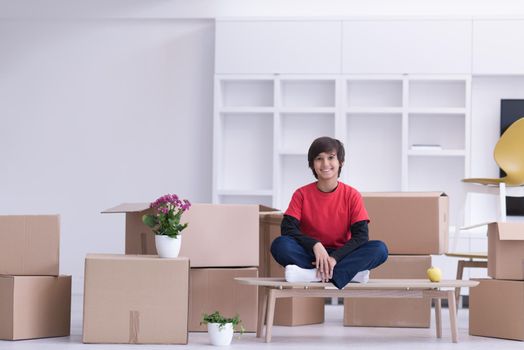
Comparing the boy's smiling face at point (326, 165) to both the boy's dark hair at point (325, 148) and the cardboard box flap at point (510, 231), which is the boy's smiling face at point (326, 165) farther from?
the cardboard box flap at point (510, 231)

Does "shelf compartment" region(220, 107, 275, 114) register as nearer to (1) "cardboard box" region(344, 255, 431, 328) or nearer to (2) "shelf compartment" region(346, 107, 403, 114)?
(2) "shelf compartment" region(346, 107, 403, 114)

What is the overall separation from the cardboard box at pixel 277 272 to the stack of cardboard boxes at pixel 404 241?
27 cm

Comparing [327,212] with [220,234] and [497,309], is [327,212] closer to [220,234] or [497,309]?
[220,234]

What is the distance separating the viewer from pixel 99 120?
692 centimetres

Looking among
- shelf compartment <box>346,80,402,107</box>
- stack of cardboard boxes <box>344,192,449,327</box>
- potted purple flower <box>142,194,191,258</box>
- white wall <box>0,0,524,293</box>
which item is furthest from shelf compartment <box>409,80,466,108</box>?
potted purple flower <box>142,194,191,258</box>

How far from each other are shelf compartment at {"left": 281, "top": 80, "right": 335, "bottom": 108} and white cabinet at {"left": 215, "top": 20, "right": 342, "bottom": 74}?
16cm

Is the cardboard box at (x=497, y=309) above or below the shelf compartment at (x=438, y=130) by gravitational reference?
below

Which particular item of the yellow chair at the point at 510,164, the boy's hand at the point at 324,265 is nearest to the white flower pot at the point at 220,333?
the boy's hand at the point at 324,265

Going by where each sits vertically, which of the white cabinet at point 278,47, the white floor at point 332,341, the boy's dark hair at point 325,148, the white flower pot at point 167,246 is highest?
the white cabinet at point 278,47

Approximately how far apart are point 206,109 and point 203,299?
9.02 ft

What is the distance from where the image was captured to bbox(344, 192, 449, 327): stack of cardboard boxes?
4504mm

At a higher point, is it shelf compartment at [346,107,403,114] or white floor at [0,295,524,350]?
shelf compartment at [346,107,403,114]

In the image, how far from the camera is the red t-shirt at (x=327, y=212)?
13.5ft

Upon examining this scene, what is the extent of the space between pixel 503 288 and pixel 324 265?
32.0 inches
